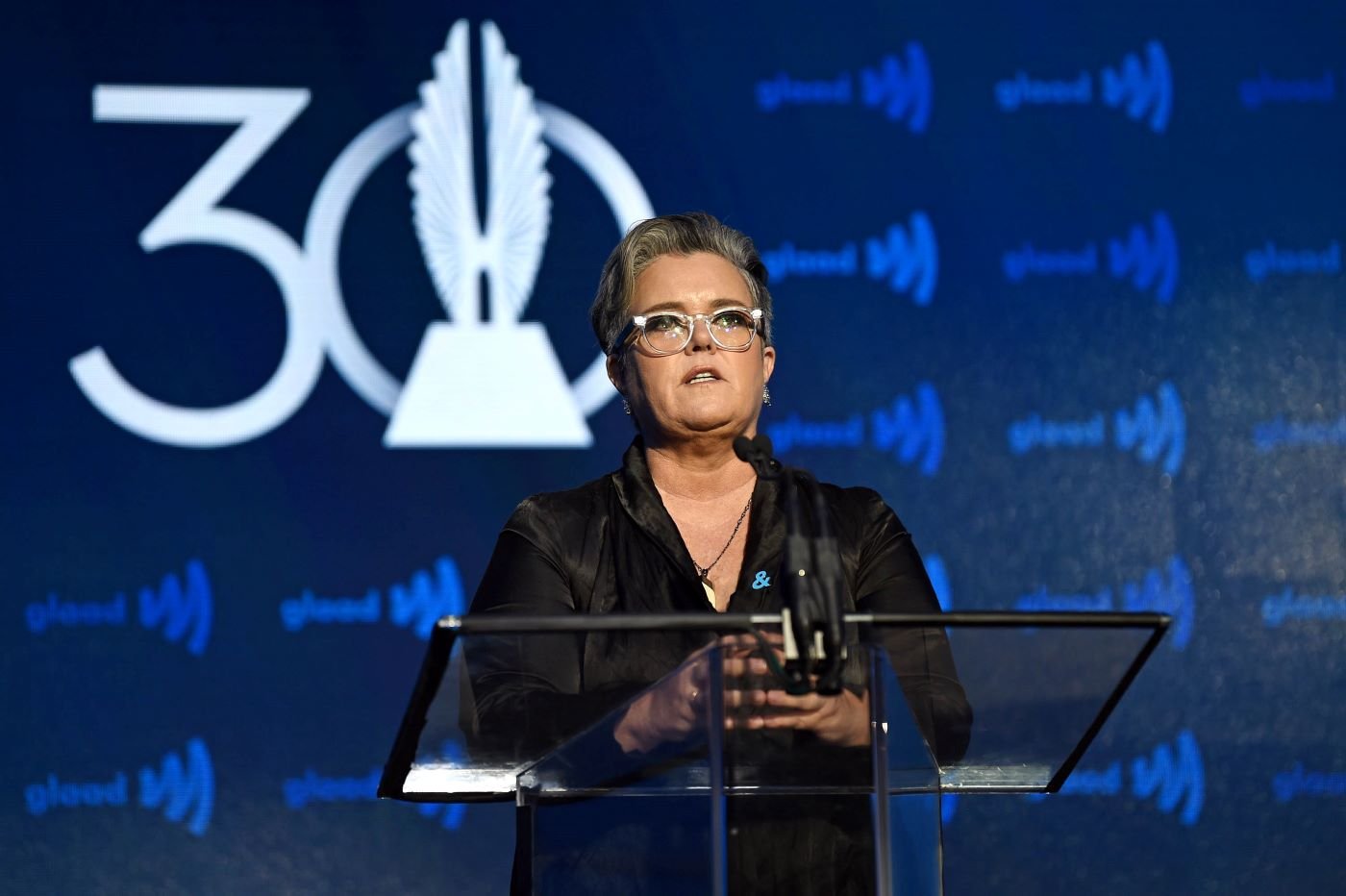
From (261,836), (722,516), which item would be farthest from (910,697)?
(261,836)

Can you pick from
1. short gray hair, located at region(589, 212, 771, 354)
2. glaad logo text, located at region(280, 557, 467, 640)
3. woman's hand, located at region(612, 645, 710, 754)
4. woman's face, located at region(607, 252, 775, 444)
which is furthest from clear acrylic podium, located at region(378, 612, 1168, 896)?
glaad logo text, located at region(280, 557, 467, 640)

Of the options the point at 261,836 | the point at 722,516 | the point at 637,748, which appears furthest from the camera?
the point at 261,836

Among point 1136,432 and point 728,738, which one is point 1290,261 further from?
point 728,738

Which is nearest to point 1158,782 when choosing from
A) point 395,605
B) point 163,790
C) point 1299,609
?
point 1299,609

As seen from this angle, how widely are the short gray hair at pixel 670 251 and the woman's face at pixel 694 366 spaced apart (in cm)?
1

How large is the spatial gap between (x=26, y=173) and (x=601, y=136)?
1246 mm

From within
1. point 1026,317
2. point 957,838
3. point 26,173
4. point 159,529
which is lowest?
point 957,838

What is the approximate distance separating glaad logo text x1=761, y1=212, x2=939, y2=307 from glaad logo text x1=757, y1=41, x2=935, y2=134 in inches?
9.1

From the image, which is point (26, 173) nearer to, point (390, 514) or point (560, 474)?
point (390, 514)

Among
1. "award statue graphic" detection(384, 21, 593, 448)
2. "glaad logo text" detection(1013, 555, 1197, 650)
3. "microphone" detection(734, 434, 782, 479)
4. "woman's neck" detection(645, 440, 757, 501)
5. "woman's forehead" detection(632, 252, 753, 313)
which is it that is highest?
"award statue graphic" detection(384, 21, 593, 448)

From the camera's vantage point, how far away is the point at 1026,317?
11.5ft

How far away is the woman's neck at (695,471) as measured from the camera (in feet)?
6.78

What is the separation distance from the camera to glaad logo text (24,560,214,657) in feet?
10.8

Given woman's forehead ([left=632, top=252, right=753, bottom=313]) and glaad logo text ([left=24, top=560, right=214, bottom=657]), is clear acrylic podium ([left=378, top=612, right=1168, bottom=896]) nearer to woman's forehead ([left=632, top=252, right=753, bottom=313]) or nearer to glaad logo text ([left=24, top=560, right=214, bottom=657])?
woman's forehead ([left=632, top=252, right=753, bottom=313])
